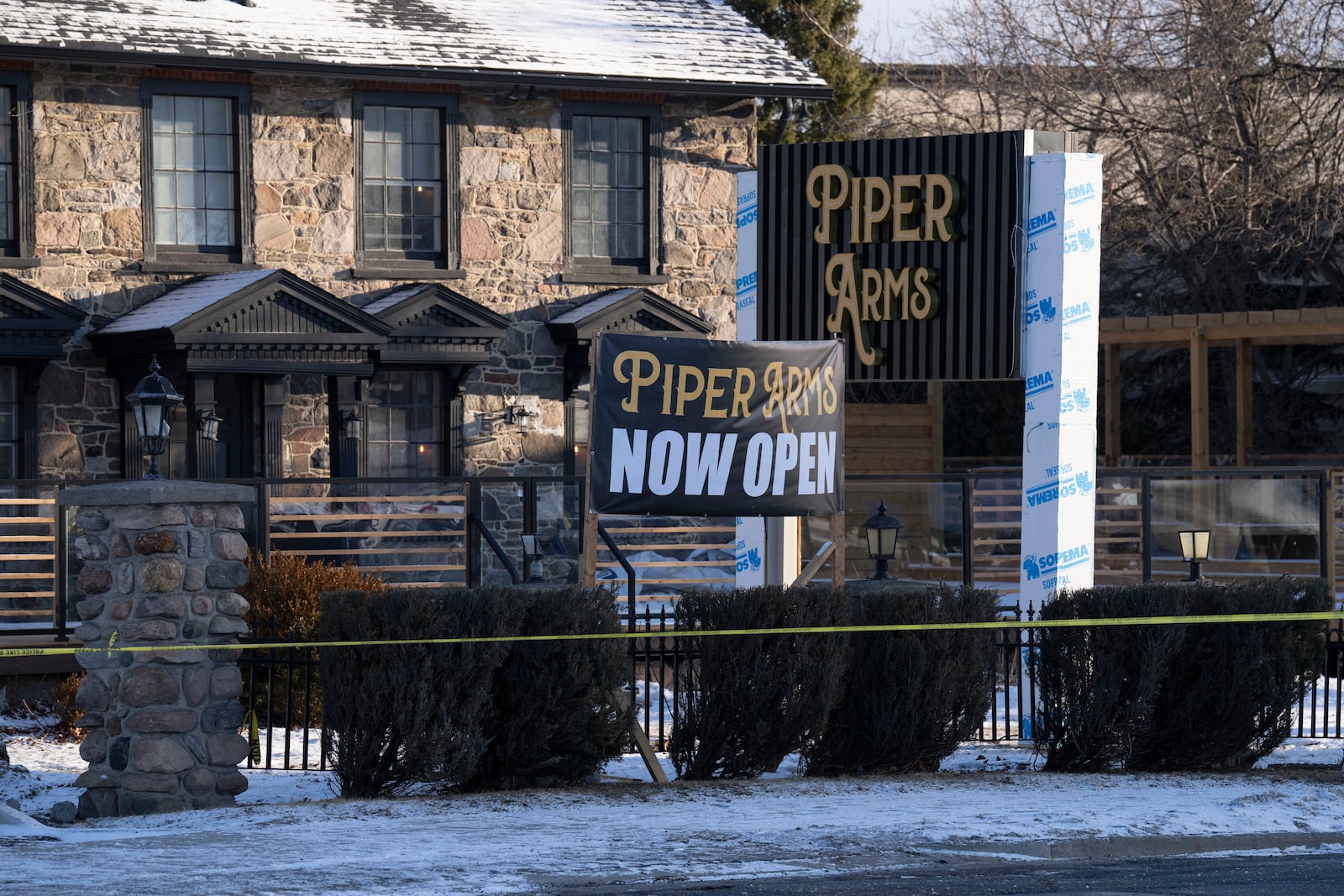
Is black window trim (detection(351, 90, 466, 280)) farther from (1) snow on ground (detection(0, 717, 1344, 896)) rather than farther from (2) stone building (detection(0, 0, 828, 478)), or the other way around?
(1) snow on ground (detection(0, 717, 1344, 896))

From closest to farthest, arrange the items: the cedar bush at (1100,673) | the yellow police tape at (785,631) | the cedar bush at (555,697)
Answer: the yellow police tape at (785,631)
the cedar bush at (555,697)
the cedar bush at (1100,673)

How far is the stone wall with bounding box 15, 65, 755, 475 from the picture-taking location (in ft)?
64.4

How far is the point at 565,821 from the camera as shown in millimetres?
9805

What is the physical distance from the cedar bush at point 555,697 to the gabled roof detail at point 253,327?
8974 mm

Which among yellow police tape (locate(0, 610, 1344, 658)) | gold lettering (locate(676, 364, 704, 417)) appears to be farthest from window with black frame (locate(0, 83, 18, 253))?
gold lettering (locate(676, 364, 704, 417))

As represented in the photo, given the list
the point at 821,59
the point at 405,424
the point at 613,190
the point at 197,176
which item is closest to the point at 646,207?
the point at 613,190

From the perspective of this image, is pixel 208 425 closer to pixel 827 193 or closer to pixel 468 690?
pixel 827 193

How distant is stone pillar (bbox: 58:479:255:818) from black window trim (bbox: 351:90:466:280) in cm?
1054

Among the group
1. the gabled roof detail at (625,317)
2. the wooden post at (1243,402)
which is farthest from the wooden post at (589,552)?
the wooden post at (1243,402)

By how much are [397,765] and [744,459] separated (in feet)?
9.12

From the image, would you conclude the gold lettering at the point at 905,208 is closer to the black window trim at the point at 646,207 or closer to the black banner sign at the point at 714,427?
the black banner sign at the point at 714,427

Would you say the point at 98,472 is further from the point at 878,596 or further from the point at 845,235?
the point at 878,596

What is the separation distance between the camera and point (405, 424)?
2125cm

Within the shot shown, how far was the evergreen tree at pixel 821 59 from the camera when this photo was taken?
3095 cm
